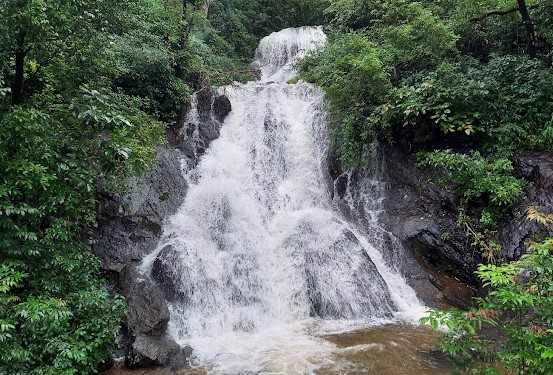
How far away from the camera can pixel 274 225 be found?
1091 centimetres

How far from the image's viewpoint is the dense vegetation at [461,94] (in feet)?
31.0

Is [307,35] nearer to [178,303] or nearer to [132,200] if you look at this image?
[132,200]

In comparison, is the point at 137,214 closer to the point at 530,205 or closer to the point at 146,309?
the point at 146,309

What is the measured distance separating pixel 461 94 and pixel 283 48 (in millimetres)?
13264

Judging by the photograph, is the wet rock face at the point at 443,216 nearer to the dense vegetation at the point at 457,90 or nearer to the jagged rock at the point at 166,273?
the dense vegetation at the point at 457,90

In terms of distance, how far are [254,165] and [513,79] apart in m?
7.75

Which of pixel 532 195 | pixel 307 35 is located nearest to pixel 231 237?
pixel 532 195

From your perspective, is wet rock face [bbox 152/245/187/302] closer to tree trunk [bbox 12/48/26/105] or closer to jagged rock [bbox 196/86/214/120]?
tree trunk [bbox 12/48/26/105]

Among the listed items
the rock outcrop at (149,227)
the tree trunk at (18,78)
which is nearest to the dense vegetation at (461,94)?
the rock outcrop at (149,227)

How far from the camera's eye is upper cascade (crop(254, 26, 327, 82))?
20297mm

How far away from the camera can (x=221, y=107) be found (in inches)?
571

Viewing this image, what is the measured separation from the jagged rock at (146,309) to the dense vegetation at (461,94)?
610cm

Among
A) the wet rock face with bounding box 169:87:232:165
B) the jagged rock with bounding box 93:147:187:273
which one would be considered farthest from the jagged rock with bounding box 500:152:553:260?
the wet rock face with bounding box 169:87:232:165

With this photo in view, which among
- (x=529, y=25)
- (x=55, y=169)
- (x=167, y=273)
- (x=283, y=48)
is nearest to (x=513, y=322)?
(x=55, y=169)
